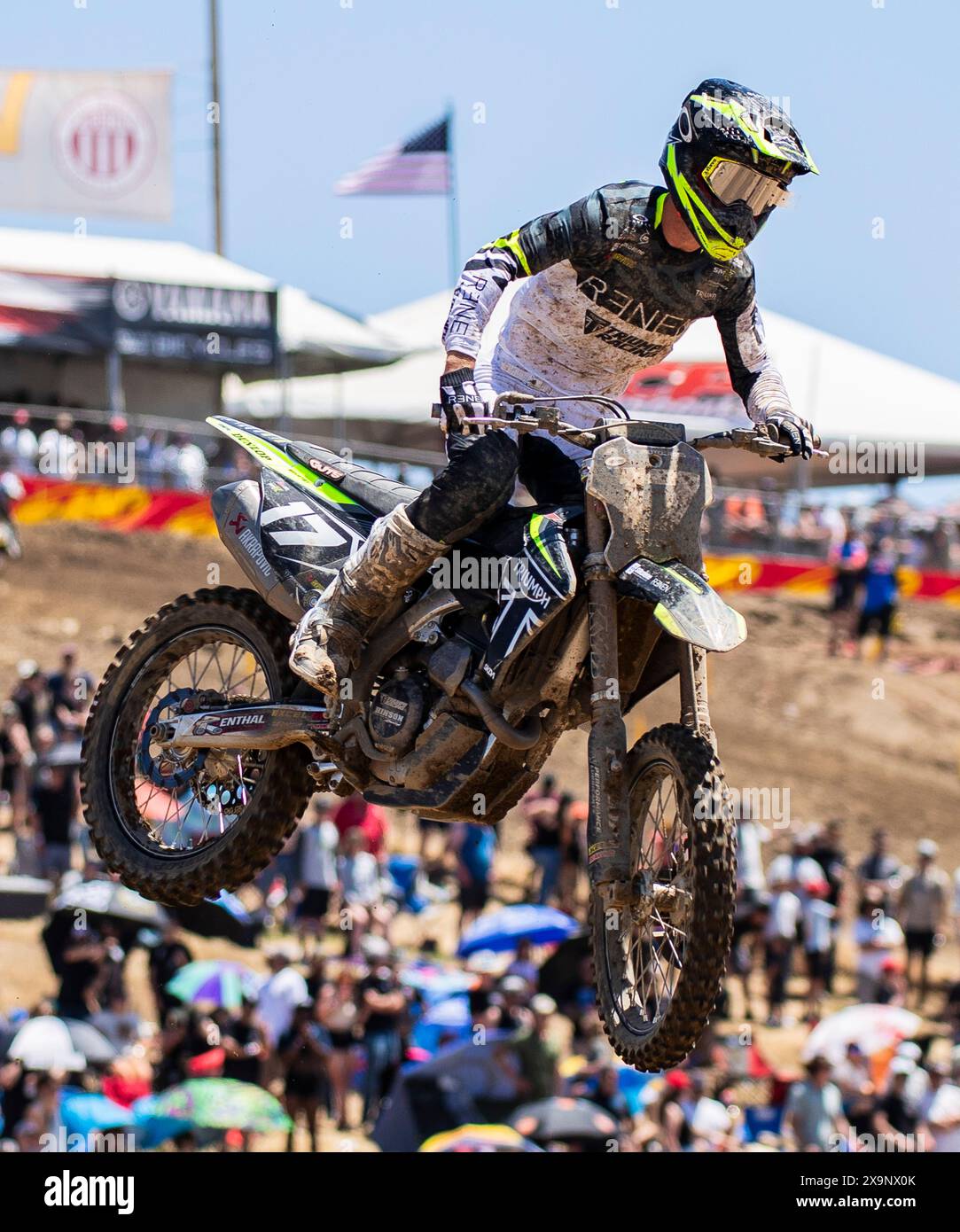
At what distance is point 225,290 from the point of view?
28859mm

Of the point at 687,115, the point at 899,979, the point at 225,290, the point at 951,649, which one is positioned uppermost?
the point at 225,290

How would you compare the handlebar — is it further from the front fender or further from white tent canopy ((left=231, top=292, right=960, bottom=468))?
white tent canopy ((left=231, top=292, right=960, bottom=468))

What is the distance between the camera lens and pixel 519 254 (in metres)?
6.78

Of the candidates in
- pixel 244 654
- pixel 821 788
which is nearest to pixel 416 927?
pixel 821 788

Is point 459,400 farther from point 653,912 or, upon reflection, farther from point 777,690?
point 777,690

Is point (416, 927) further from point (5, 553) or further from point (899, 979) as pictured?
point (5, 553)

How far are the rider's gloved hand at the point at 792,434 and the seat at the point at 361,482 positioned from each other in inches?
66.0

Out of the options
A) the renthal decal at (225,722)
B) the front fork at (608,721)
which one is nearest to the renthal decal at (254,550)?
the renthal decal at (225,722)

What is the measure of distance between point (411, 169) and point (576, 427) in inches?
425

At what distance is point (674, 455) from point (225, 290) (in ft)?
75.2

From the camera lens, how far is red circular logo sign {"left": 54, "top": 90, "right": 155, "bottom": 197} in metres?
32.7

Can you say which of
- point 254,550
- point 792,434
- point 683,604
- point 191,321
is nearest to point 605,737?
point 683,604

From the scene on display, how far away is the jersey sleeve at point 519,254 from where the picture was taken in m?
6.70

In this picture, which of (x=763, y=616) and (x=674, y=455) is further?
(x=763, y=616)
